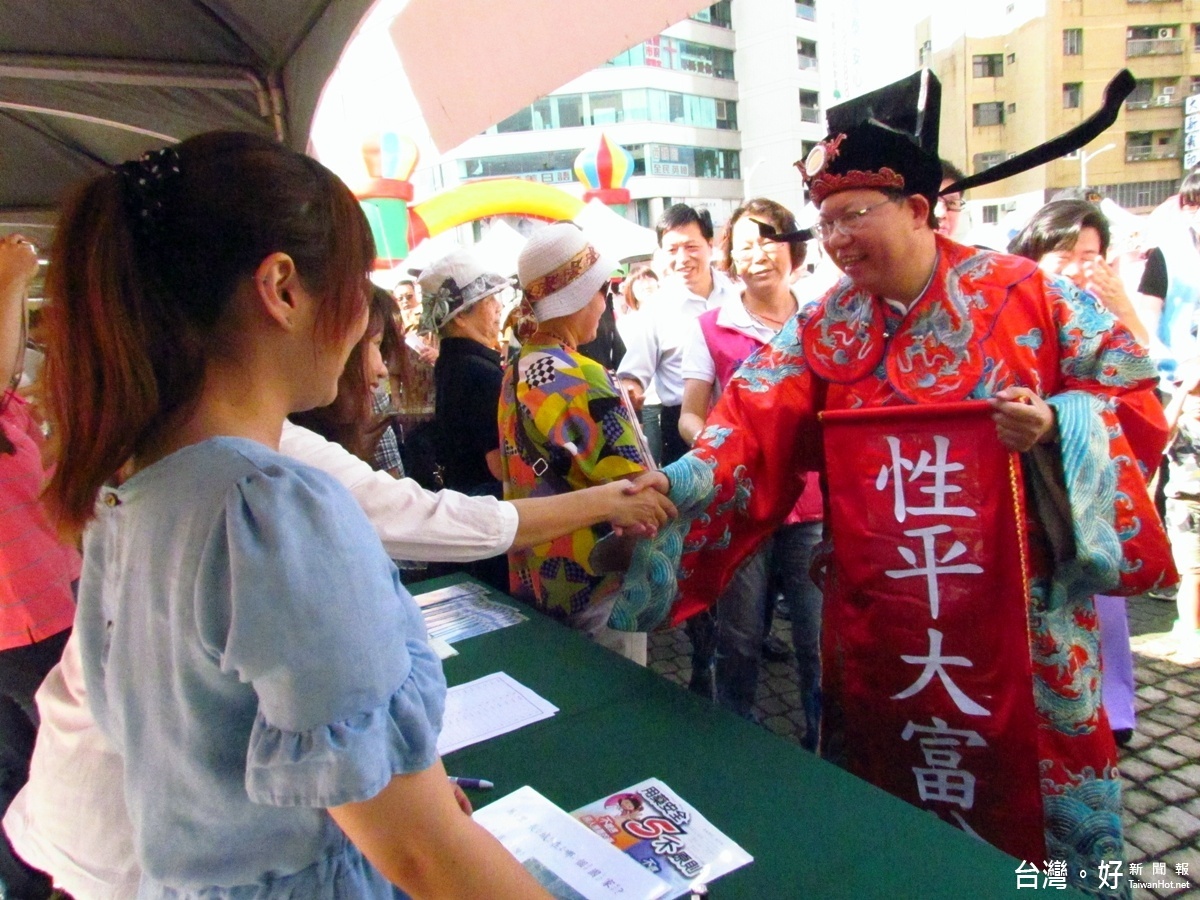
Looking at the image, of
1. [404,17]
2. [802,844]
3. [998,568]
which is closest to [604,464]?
[998,568]

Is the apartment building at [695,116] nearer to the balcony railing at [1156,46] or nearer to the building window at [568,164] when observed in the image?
the building window at [568,164]

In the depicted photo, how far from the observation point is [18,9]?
7.85ft

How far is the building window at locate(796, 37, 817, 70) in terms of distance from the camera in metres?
32.8

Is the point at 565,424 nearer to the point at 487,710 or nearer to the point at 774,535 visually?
the point at 487,710

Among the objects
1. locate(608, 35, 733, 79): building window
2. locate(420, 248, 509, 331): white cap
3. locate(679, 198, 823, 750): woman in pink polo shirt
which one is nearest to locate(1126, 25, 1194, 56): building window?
locate(608, 35, 733, 79): building window

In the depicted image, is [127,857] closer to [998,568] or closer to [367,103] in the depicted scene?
[998,568]

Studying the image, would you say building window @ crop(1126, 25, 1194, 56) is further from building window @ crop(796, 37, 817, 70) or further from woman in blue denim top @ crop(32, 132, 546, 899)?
woman in blue denim top @ crop(32, 132, 546, 899)

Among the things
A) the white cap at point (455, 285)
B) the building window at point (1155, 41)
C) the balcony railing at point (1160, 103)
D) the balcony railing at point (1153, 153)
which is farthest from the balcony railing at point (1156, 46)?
the white cap at point (455, 285)

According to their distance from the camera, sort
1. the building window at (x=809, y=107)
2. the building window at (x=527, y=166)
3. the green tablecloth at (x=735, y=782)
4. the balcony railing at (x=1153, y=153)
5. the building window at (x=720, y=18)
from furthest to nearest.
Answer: the building window at (x=809, y=107) < the building window at (x=720, y=18) < the building window at (x=527, y=166) < the balcony railing at (x=1153, y=153) < the green tablecloth at (x=735, y=782)

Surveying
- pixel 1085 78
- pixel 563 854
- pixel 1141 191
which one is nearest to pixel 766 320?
pixel 563 854

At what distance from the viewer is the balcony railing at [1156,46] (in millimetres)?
27375

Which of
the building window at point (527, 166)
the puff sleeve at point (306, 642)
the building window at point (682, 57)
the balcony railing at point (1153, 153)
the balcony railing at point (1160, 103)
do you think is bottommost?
the puff sleeve at point (306, 642)

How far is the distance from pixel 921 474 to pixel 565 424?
2.46ft

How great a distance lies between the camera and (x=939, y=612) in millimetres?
1423
